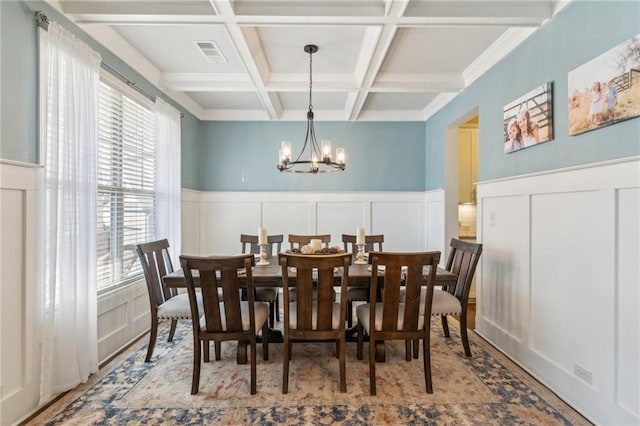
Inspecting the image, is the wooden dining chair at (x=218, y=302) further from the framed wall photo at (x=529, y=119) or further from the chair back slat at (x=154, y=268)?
the framed wall photo at (x=529, y=119)

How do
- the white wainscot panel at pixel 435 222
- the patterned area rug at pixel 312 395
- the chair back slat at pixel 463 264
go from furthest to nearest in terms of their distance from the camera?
the white wainscot panel at pixel 435 222, the chair back slat at pixel 463 264, the patterned area rug at pixel 312 395

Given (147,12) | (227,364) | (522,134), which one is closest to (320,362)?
(227,364)

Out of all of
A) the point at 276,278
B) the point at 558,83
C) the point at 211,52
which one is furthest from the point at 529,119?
the point at 211,52

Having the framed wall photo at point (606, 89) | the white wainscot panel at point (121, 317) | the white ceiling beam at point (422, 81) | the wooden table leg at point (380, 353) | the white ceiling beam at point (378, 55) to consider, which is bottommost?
the wooden table leg at point (380, 353)

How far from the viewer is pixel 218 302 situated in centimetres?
216

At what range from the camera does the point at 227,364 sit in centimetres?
262

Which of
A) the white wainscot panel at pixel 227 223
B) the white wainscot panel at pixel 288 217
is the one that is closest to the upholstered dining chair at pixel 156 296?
the white wainscot panel at pixel 227 223

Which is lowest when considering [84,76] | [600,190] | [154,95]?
[600,190]

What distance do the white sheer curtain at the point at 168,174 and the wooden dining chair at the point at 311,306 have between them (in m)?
2.11

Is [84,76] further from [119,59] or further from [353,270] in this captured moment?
[353,270]

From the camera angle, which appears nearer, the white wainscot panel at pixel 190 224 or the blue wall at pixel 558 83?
the blue wall at pixel 558 83

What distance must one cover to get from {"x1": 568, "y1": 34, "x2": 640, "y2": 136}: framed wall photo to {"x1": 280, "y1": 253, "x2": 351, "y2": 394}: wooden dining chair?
5.44 feet

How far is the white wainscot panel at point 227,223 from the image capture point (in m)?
4.90

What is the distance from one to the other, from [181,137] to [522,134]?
150 inches
